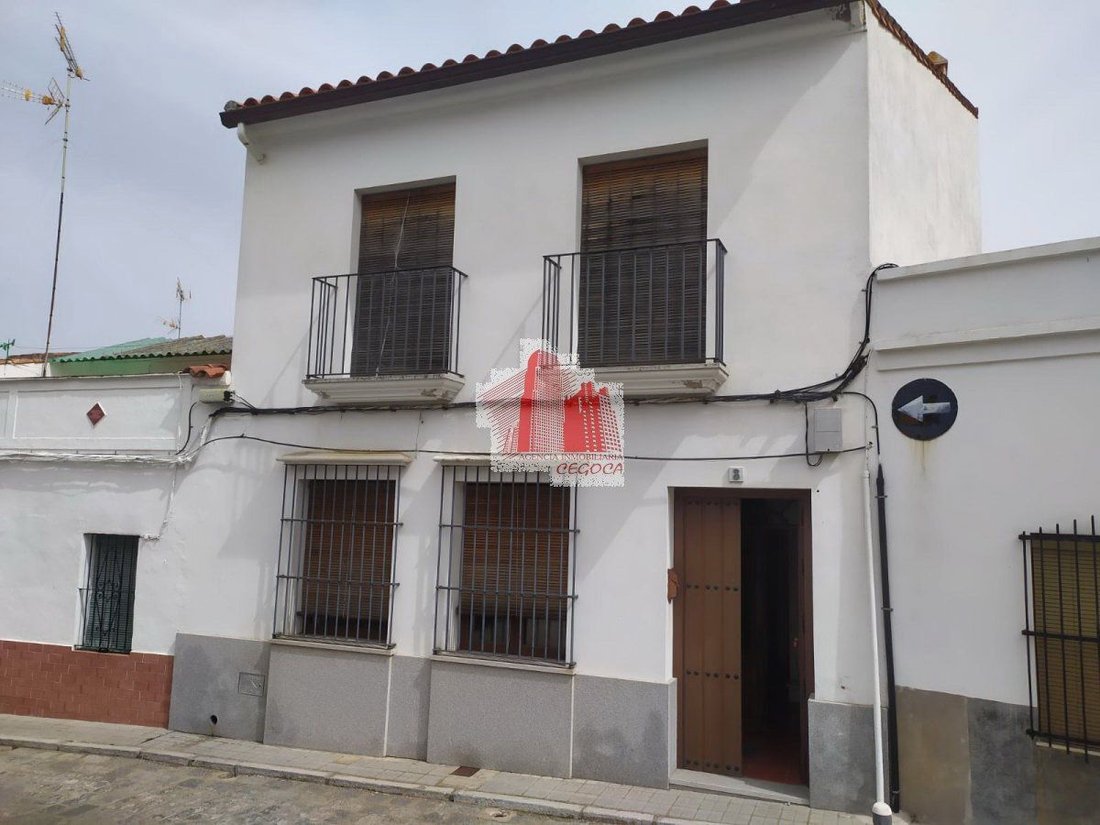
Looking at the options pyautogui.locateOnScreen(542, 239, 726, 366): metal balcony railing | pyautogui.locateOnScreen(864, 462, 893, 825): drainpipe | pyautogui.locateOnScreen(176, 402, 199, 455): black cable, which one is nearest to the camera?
pyautogui.locateOnScreen(864, 462, 893, 825): drainpipe

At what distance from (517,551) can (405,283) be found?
2.64 meters

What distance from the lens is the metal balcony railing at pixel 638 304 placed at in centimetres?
645

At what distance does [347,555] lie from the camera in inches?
297

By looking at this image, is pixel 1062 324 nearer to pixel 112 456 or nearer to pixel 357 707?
pixel 357 707

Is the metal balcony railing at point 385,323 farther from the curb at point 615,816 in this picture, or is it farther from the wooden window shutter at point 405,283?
the curb at point 615,816

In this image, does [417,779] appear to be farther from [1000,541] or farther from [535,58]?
[535,58]

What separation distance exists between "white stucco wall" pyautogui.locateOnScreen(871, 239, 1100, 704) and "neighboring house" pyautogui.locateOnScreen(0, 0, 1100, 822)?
4 cm

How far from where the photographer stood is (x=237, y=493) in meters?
7.90

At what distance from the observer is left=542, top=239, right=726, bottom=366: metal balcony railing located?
6.45m

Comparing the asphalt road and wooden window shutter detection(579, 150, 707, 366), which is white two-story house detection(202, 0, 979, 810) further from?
the asphalt road

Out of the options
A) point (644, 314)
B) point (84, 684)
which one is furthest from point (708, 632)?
point (84, 684)

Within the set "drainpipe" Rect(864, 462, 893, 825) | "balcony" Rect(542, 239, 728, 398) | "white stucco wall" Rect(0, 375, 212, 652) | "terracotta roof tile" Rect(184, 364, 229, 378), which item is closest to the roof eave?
"balcony" Rect(542, 239, 728, 398)

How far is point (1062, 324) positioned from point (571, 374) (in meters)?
3.46

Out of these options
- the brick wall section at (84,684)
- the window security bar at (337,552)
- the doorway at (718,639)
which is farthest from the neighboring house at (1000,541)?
the brick wall section at (84,684)
